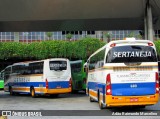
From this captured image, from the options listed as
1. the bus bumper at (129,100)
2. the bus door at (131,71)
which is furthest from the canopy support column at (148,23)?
the bus bumper at (129,100)

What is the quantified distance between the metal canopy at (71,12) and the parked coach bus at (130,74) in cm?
684

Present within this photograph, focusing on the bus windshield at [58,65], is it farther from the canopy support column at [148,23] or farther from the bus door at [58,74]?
the canopy support column at [148,23]

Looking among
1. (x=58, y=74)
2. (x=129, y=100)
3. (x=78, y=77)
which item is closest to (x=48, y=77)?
(x=58, y=74)

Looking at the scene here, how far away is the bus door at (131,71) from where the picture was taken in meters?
15.6

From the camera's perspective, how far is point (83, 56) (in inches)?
2030

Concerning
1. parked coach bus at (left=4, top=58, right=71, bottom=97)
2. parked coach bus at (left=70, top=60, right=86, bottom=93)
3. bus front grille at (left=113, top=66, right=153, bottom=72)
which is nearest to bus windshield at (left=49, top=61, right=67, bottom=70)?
parked coach bus at (left=4, top=58, right=71, bottom=97)

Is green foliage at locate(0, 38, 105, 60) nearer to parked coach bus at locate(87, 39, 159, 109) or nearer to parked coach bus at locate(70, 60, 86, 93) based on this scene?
parked coach bus at locate(70, 60, 86, 93)

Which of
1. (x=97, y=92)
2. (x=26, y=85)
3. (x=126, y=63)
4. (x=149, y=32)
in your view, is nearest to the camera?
(x=126, y=63)

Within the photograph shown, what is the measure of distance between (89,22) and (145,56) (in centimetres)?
901

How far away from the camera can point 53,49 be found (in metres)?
52.4

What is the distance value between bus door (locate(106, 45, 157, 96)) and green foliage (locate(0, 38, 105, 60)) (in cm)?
3524

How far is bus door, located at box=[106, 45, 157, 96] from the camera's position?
1560cm

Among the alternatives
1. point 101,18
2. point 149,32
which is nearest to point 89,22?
point 101,18

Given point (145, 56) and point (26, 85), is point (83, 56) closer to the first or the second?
point (26, 85)
